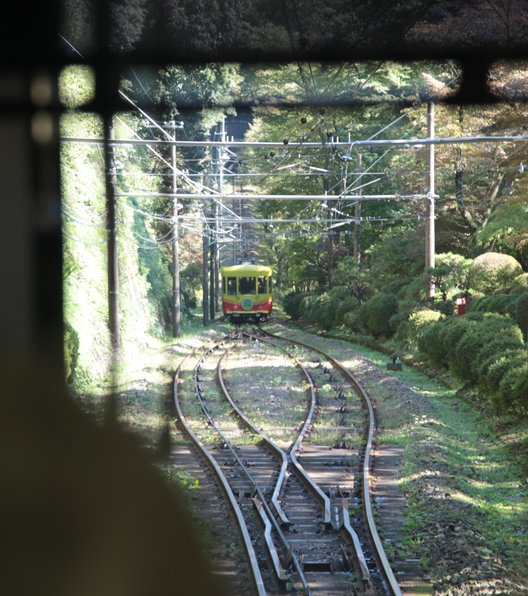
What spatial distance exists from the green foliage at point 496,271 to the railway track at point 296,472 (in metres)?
3.72

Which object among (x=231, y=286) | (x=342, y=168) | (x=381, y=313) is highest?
(x=342, y=168)

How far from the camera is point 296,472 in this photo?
856cm

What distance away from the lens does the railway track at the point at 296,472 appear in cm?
568

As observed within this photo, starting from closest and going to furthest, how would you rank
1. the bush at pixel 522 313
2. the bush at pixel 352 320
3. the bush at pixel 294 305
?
the bush at pixel 522 313
the bush at pixel 352 320
the bush at pixel 294 305

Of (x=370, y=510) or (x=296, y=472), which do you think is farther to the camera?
(x=296, y=472)

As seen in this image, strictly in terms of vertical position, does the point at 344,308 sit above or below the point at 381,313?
below

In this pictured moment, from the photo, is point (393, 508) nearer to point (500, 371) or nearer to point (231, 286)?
point (500, 371)

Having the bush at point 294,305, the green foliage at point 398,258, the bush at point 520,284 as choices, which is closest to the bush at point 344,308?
the green foliage at point 398,258

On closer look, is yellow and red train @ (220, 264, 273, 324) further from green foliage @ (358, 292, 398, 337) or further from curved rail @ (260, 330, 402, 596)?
curved rail @ (260, 330, 402, 596)

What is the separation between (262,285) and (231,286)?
1.19m

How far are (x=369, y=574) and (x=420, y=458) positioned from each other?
11.6 ft

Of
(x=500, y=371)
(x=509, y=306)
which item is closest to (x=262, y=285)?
(x=509, y=306)

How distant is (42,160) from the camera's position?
8.12 m

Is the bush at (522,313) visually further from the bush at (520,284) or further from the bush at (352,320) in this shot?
the bush at (352,320)
